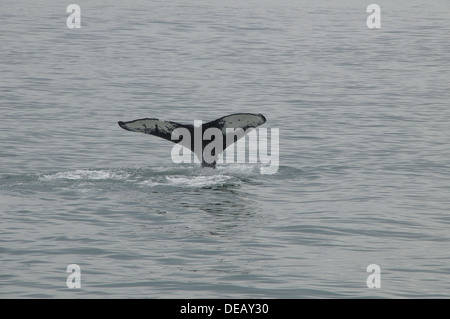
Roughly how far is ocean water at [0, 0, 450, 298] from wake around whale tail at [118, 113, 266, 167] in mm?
736

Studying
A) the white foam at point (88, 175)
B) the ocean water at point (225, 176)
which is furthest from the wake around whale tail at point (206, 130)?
the white foam at point (88, 175)

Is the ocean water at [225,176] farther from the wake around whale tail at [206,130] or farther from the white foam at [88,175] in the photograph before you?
the wake around whale tail at [206,130]

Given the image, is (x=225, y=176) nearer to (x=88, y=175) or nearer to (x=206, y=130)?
(x=206, y=130)

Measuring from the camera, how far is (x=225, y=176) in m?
19.5

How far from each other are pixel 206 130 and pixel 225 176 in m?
1.35

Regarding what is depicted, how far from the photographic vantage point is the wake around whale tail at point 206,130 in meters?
17.8

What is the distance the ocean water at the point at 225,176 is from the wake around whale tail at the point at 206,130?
736mm

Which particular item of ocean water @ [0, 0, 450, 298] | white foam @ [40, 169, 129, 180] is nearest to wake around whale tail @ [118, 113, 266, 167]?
ocean water @ [0, 0, 450, 298]

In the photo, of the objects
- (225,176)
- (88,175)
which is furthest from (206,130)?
(88,175)

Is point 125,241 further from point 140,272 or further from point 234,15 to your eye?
point 234,15
